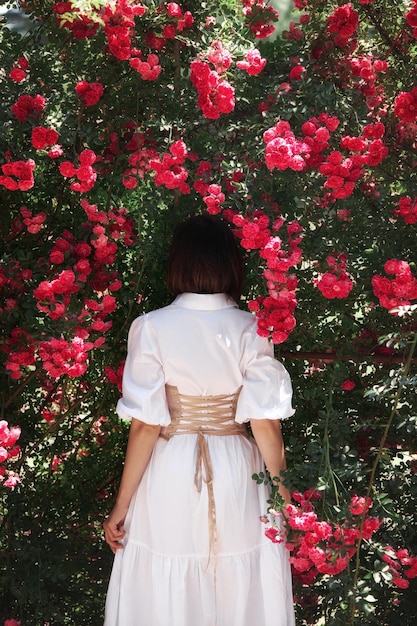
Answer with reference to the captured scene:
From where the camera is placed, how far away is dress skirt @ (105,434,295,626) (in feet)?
8.42

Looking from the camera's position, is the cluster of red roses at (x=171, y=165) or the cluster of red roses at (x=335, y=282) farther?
the cluster of red roses at (x=171, y=165)

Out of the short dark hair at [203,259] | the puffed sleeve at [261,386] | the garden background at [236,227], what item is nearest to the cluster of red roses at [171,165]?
the garden background at [236,227]

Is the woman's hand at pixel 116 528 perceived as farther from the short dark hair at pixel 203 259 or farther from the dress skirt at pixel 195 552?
the short dark hair at pixel 203 259

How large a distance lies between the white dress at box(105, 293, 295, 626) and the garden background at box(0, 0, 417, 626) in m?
0.12

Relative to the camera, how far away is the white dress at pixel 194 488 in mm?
2553

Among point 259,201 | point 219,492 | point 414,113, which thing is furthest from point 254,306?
point 414,113

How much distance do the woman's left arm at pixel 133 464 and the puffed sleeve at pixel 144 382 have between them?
5cm

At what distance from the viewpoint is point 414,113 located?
8.73 ft

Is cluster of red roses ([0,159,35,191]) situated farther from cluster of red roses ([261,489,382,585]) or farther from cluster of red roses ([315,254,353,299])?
cluster of red roses ([261,489,382,585])

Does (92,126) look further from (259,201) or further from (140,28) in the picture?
(259,201)

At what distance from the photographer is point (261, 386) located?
255 centimetres

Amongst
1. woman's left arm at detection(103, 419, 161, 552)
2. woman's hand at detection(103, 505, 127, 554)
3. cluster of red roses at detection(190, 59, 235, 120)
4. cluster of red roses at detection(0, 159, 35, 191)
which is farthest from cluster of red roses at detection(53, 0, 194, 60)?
woman's hand at detection(103, 505, 127, 554)

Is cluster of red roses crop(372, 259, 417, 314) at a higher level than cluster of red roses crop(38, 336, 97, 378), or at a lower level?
higher

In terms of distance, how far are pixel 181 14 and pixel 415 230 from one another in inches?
37.9
